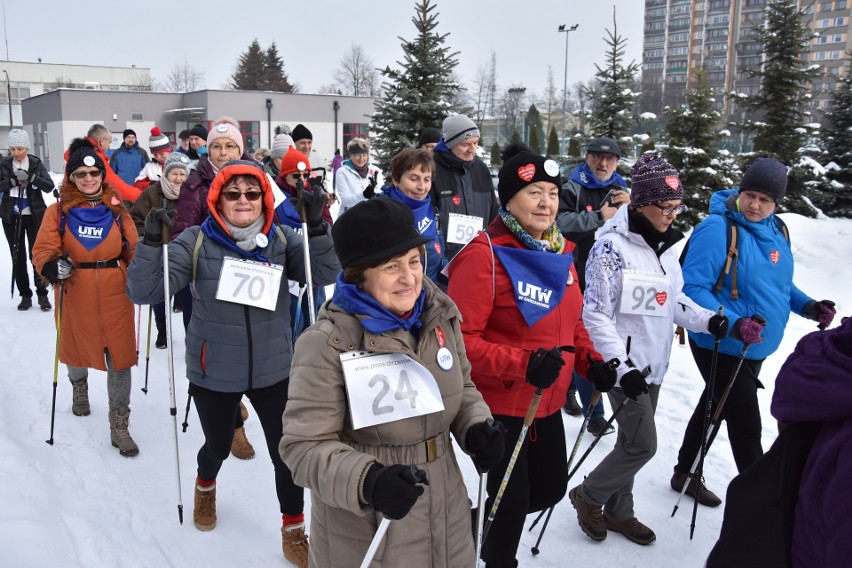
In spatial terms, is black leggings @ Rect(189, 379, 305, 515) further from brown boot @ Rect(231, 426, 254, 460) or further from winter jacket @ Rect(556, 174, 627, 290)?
winter jacket @ Rect(556, 174, 627, 290)

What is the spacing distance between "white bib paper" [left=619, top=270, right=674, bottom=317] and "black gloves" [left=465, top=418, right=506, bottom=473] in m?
1.59

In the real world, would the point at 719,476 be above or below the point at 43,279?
below

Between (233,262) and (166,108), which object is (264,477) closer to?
(233,262)

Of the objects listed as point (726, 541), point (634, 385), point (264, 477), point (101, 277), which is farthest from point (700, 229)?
point (101, 277)

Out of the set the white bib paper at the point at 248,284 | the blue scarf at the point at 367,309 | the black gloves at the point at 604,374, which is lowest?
the black gloves at the point at 604,374

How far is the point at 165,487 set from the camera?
4430 millimetres

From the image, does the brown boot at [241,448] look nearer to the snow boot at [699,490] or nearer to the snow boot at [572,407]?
the snow boot at [572,407]

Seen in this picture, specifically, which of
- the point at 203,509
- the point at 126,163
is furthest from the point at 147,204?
the point at 126,163

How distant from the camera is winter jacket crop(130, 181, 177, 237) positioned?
609 cm

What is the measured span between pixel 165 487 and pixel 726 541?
12.5 ft

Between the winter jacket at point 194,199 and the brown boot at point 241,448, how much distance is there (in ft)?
5.39

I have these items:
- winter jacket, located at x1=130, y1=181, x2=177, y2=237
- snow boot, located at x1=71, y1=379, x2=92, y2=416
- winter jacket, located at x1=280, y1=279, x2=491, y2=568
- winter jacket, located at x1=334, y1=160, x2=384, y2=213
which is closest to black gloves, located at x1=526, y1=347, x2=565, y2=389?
winter jacket, located at x1=280, y1=279, x2=491, y2=568

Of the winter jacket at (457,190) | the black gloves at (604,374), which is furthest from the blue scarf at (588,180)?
the black gloves at (604,374)

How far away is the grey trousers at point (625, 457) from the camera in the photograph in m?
3.62
